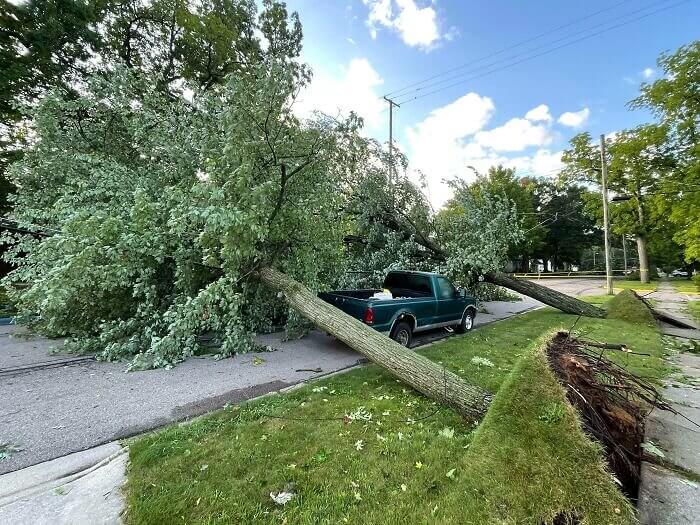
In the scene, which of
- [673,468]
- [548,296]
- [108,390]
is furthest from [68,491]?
[548,296]

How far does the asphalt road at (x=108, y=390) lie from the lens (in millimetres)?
3342

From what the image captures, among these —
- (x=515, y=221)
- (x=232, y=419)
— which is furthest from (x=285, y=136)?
(x=515, y=221)

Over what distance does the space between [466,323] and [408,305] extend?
115 inches

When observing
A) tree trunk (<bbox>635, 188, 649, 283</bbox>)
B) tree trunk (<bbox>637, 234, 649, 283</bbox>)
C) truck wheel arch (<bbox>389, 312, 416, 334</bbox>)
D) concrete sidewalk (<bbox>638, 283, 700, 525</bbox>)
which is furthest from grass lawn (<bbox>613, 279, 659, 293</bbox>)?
concrete sidewalk (<bbox>638, 283, 700, 525</bbox>)

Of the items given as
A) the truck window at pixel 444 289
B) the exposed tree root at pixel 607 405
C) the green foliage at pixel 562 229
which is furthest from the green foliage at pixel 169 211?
the green foliage at pixel 562 229

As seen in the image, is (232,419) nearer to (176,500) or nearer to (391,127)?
(176,500)

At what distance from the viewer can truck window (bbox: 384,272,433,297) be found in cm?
795

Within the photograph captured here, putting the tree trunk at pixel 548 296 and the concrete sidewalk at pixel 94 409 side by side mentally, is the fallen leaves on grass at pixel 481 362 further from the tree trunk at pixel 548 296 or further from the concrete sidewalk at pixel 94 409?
the tree trunk at pixel 548 296

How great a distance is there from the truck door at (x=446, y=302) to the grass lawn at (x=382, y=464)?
4.09 m

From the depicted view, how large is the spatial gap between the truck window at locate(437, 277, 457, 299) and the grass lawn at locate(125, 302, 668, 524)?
424 centimetres

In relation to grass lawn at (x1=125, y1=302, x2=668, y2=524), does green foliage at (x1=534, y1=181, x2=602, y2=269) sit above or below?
above

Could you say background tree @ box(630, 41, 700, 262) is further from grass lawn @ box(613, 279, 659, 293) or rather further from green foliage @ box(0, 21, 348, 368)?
green foliage @ box(0, 21, 348, 368)

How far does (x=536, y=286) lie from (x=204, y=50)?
16.3 m

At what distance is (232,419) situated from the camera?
357 centimetres
